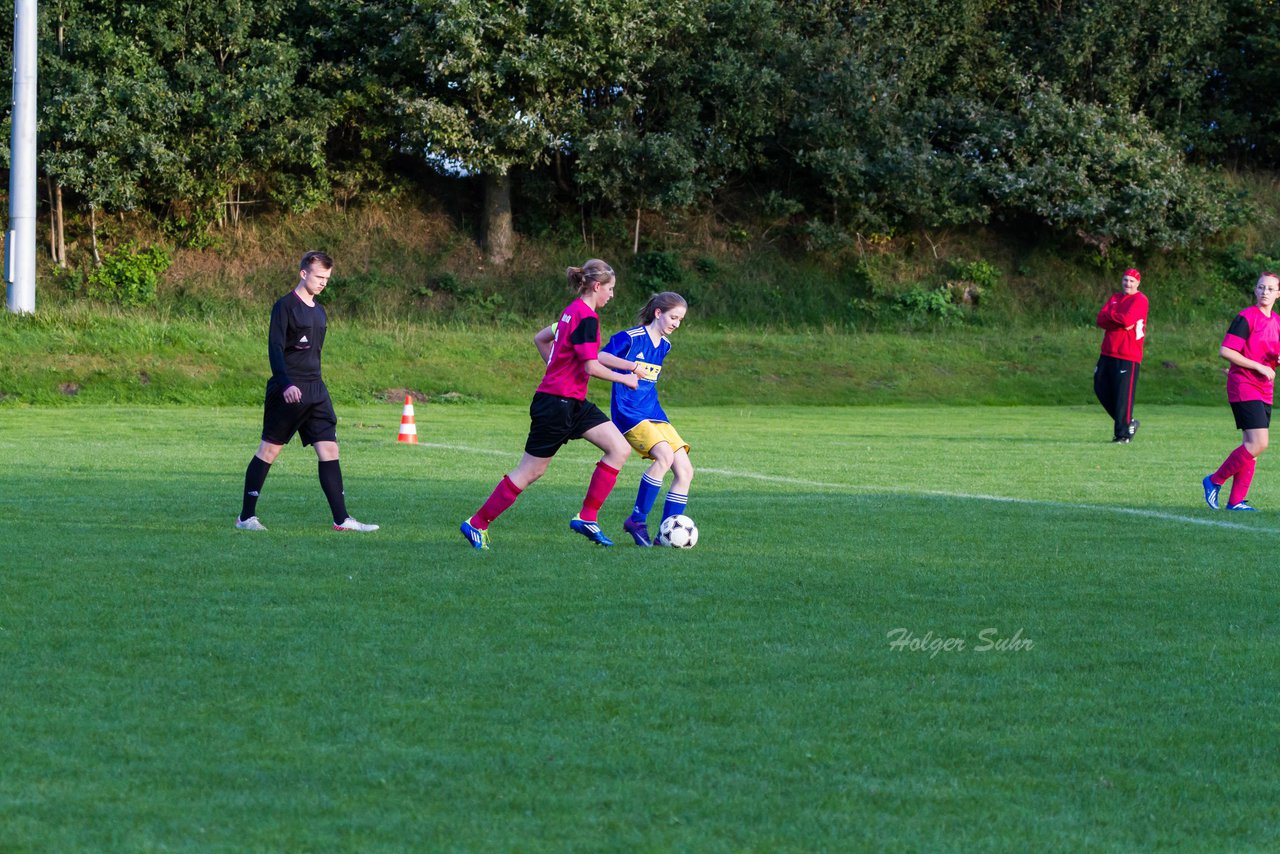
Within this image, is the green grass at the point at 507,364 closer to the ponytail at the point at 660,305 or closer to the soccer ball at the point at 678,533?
the ponytail at the point at 660,305

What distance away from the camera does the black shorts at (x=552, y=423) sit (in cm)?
882

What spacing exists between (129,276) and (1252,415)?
29264mm

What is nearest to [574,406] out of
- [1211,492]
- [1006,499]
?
[1006,499]

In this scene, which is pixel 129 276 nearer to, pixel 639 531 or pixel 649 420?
pixel 649 420

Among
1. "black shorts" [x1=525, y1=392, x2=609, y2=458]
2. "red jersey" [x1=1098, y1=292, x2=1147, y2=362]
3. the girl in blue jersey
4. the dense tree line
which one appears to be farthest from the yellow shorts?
the dense tree line

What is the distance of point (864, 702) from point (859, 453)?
37.4 feet

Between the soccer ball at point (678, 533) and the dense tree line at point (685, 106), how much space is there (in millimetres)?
25494

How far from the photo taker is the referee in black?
366 inches

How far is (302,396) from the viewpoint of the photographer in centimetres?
946

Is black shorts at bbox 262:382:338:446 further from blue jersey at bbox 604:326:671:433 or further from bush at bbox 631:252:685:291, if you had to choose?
bush at bbox 631:252:685:291

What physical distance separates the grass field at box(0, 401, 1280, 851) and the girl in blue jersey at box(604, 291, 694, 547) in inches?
13.9

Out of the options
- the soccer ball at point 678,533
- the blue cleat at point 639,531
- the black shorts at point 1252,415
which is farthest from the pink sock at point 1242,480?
the blue cleat at point 639,531

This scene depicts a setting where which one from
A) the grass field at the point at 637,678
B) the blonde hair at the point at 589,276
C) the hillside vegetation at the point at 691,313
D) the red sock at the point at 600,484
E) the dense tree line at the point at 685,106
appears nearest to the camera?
the grass field at the point at 637,678

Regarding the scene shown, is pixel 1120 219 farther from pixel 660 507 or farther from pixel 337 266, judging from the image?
pixel 660 507
